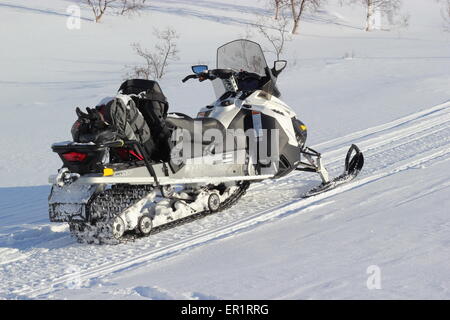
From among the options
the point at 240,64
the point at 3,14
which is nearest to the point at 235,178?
the point at 240,64

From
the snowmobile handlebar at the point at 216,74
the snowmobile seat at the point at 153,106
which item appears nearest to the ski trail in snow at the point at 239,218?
the snowmobile seat at the point at 153,106

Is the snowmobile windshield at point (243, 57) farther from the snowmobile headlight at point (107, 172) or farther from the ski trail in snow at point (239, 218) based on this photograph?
the snowmobile headlight at point (107, 172)

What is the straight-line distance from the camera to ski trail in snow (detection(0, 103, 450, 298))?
187 inches

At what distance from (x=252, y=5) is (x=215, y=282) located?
30349mm

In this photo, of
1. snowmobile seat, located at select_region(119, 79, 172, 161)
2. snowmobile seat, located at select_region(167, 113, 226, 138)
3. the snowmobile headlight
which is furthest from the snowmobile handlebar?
the snowmobile headlight

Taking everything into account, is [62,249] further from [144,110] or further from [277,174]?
Result: [277,174]

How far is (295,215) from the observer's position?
236 inches

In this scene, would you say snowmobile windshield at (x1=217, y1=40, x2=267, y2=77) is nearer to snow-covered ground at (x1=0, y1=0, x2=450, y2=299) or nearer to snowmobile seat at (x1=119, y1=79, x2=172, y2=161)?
snow-covered ground at (x1=0, y1=0, x2=450, y2=299)

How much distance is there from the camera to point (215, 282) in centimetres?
428

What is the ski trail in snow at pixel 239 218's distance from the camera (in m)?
4.76

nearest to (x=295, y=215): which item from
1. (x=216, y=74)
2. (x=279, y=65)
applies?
(x=279, y=65)

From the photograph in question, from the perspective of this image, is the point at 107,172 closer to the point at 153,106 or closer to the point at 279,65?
the point at 153,106

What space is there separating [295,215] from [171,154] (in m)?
1.24

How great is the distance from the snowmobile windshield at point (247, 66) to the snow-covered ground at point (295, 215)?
112cm
